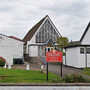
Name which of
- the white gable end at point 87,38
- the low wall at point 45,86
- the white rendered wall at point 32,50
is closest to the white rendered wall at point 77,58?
the white gable end at point 87,38

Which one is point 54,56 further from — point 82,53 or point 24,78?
point 82,53

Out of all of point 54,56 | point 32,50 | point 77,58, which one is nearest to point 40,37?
point 32,50

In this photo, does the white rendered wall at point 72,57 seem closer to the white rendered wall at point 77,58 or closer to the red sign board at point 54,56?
the white rendered wall at point 77,58

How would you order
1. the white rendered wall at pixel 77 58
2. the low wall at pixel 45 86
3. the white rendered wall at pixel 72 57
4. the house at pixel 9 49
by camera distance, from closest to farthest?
the low wall at pixel 45 86 < the white rendered wall at pixel 77 58 < the white rendered wall at pixel 72 57 < the house at pixel 9 49

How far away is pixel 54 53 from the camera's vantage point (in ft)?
35.3

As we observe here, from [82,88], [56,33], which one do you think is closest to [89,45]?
[82,88]

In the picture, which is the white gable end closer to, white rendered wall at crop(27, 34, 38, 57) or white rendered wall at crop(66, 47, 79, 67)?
white rendered wall at crop(66, 47, 79, 67)

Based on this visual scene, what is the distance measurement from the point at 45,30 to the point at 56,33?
2.69 m

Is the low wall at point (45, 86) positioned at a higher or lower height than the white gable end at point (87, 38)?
lower

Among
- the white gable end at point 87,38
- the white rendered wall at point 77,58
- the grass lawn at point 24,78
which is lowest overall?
the grass lawn at point 24,78

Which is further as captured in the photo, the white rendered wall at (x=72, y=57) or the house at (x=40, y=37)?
the house at (x=40, y=37)

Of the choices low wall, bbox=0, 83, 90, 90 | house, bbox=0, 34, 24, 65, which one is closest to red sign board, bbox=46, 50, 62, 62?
low wall, bbox=0, 83, 90, 90

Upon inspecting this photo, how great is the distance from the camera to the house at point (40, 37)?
34688mm

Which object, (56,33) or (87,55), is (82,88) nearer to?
(87,55)
